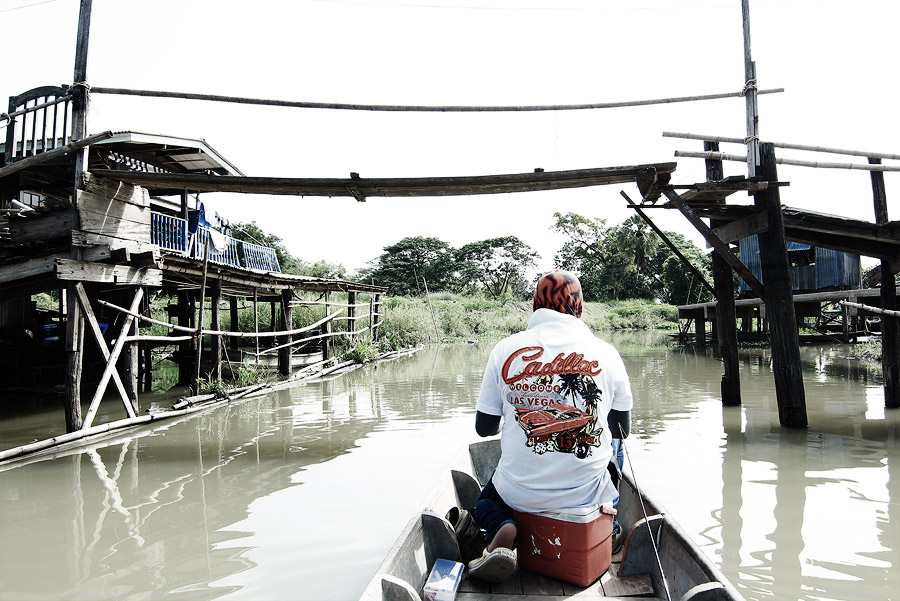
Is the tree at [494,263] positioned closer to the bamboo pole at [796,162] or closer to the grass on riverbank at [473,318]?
the grass on riverbank at [473,318]

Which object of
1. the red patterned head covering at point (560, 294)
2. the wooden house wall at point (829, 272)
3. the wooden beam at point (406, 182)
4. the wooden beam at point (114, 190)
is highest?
the wooden beam at point (114, 190)

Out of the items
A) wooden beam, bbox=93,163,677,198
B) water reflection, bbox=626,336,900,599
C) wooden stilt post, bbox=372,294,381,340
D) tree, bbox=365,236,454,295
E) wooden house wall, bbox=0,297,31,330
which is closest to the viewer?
water reflection, bbox=626,336,900,599

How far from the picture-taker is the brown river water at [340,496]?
11.3ft

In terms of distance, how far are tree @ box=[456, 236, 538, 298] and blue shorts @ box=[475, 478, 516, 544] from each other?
47.5m

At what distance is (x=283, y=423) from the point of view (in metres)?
8.38

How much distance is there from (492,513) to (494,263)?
50162 millimetres

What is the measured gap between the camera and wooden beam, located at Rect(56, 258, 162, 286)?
6.51m

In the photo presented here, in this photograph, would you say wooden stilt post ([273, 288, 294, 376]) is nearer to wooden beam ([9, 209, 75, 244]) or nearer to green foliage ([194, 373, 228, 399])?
green foliage ([194, 373, 228, 399])

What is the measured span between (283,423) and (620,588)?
6.73m

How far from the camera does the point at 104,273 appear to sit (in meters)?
7.09

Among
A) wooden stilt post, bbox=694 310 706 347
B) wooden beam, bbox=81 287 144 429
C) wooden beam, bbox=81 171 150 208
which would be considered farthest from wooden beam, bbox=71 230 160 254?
wooden stilt post, bbox=694 310 706 347

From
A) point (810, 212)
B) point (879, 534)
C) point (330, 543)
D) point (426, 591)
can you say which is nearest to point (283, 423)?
point (330, 543)

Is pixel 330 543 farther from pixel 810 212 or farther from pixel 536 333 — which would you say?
pixel 810 212

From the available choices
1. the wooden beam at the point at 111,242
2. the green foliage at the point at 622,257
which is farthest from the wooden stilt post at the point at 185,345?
the green foliage at the point at 622,257
